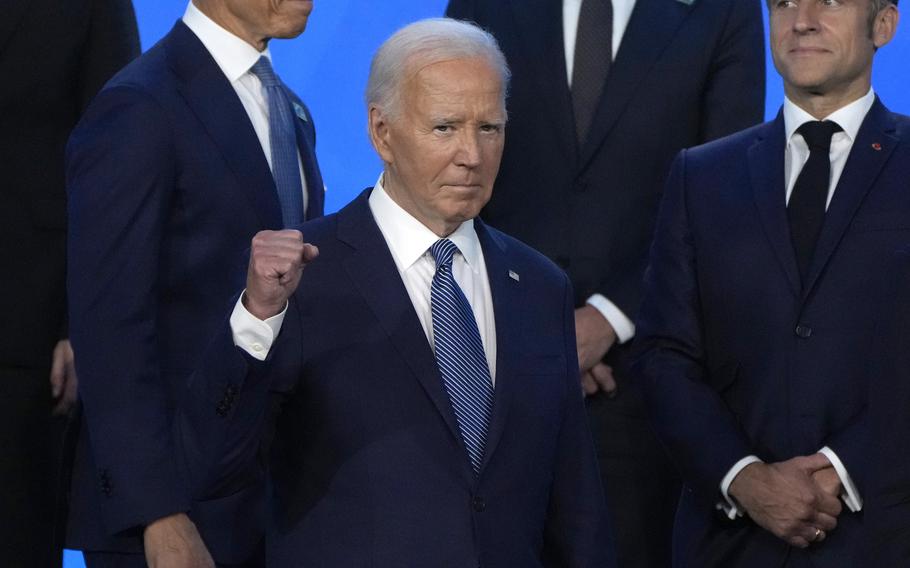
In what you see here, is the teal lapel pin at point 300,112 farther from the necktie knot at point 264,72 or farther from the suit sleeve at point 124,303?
the suit sleeve at point 124,303

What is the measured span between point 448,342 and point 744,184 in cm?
96

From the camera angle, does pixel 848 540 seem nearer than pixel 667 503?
Yes

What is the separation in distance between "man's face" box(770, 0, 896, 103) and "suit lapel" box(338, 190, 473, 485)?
1.05m

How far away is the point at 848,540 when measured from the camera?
11.1 ft

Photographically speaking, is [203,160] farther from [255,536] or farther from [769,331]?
[769,331]

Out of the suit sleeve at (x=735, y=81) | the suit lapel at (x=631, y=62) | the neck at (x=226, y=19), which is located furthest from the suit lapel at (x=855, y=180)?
the neck at (x=226, y=19)

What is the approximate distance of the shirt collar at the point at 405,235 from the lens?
2.98 m

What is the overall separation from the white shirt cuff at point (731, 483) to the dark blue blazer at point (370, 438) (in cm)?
58

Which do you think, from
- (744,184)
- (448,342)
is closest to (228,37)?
(448,342)

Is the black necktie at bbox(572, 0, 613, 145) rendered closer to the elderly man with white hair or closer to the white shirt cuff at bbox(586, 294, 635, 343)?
the white shirt cuff at bbox(586, 294, 635, 343)

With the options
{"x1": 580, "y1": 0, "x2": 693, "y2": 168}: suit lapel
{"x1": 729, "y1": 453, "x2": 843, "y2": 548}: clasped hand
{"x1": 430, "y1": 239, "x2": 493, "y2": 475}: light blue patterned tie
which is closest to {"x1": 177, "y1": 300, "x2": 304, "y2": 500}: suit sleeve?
{"x1": 430, "y1": 239, "x2": 493, "y2": 475}: light blue patterned tie

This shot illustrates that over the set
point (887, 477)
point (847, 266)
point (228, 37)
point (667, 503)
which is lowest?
point (667, 503)

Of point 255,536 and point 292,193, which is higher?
point 292,193

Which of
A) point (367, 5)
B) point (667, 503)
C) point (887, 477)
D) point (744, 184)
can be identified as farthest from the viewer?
point (367, 5)
